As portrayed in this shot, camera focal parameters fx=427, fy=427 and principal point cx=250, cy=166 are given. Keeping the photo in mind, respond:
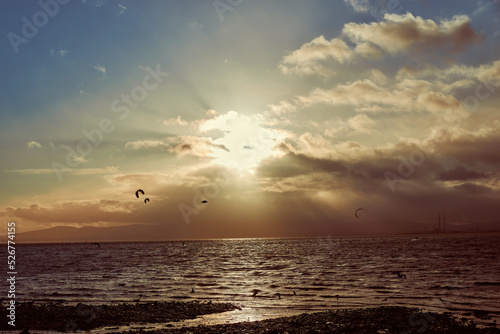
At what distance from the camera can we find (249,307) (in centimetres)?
4122

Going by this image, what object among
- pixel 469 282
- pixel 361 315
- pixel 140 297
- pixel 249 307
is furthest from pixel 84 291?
pixel 469 282

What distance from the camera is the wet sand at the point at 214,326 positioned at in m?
29.2

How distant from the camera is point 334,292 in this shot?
51.0 metres

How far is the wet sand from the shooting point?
29.2 m

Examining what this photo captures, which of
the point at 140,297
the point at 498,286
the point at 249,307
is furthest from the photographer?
the point at 498,286

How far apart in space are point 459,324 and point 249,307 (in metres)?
Answer: 18.6

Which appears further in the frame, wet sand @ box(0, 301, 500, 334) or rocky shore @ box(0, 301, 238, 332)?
rocky shore @ box(0, 301, 238, 332)

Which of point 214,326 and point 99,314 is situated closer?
point 214,326

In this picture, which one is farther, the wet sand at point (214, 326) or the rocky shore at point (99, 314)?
the rocky shore at point (99, 314)

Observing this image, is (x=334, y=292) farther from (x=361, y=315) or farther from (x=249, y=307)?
(x=361, y=315)

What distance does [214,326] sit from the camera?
101ft

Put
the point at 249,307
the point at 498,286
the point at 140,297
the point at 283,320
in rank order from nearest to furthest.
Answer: the point at 283,320 → the point at 249,307 → the point at 140,297 → the point at 498,286

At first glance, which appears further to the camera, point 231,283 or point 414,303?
point 231,283

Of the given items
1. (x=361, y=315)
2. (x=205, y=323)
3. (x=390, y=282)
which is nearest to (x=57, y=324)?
(x=205, y=323)
